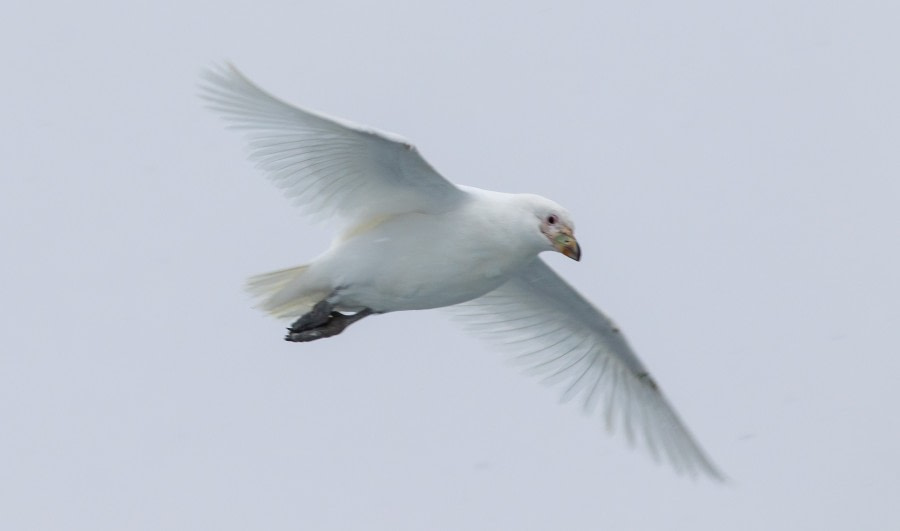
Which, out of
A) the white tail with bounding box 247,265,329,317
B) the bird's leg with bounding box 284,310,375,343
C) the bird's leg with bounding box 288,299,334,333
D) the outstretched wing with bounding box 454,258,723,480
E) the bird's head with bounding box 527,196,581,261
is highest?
the white tail with bounding box 247,265,329,317

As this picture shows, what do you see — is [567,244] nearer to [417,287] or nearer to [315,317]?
[417,287]

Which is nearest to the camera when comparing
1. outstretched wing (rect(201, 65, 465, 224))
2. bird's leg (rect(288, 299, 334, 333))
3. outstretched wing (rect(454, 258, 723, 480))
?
outstretched wing (rect(201, 65, 465, 224))

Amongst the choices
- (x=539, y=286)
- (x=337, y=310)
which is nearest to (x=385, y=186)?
(x=337, y=310)

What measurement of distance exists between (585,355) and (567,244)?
136 inches

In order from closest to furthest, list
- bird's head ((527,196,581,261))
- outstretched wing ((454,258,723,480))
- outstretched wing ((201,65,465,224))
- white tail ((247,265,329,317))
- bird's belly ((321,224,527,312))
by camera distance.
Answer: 1. outstretched wing ((201,65,465,224))
2. bird's head ((527,196,581,261))
3. bird's belly ((321,224,527,312))
4. white tail ((247,265,329,317))
5. outstretched wing ((454,258,723,480))

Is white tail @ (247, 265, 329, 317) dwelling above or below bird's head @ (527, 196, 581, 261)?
above

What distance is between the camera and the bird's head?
1675 cm

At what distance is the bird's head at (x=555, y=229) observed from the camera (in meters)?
16.8

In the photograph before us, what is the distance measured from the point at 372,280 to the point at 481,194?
4.51 feet

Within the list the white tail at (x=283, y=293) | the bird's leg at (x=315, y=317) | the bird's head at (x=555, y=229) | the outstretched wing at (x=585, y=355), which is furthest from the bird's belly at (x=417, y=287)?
the outstretched wing at (x=585, y=355)

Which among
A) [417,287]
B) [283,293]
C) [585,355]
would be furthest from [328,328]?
[585,355]

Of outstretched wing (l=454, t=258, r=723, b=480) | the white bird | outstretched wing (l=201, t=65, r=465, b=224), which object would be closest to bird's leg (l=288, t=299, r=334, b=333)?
the white bird

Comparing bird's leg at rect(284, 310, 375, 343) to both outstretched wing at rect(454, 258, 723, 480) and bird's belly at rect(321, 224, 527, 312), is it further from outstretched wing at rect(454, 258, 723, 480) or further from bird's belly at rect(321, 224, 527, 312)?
outstretched wing at rect(454, 258, 723, 480)

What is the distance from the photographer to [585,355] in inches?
785
